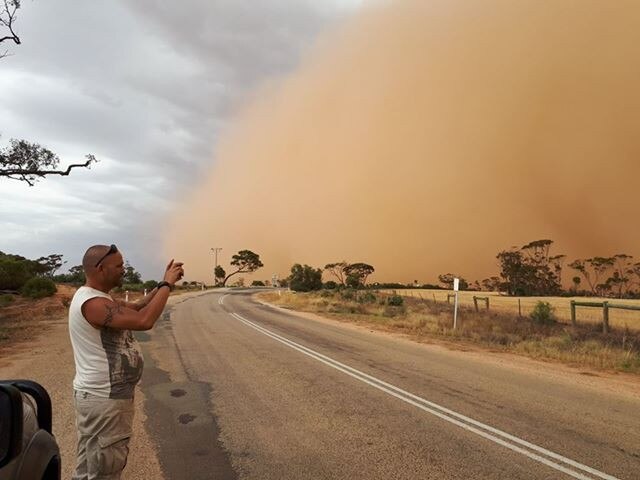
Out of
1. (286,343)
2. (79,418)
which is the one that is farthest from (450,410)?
(286,343)

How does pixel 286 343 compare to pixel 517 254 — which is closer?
pixel 286 343

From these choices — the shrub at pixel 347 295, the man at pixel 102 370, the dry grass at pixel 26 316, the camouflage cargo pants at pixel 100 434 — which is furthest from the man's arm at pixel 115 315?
the shrub at pixel 347 295

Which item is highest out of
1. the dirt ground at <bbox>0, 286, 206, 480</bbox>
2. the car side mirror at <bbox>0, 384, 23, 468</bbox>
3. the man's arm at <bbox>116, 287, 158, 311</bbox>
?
the man's arm at <bbox>116, 287, 158, 311</bbox>

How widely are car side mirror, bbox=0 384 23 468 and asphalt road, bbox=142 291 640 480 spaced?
217cm

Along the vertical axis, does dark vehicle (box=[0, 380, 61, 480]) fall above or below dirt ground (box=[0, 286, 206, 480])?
above

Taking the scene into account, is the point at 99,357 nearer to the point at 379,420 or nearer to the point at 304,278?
the point at 379,420

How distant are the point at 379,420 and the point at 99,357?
11.5 feet

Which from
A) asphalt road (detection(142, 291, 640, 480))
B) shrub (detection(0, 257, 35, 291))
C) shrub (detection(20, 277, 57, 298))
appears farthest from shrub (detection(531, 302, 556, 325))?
shrub (detection(0, 257, 35, 291))

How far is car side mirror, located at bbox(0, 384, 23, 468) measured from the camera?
1782mm

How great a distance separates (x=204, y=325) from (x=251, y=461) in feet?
40.8

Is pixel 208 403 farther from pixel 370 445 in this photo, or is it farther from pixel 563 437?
pixel 563 437

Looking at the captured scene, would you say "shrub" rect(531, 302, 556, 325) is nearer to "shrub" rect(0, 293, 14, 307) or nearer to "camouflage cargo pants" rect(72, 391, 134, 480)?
"camouflage cargo pants" rect(72, 391, 134, 480)

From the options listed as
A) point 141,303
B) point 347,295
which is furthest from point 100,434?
point 347,295

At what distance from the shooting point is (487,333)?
1590 cm
